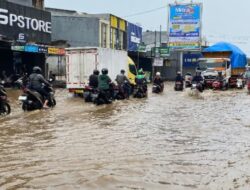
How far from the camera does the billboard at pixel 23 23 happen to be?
26.2 m

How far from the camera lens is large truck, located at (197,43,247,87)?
29.7 metres

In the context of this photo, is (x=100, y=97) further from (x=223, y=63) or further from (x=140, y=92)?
(x=223, y=63)

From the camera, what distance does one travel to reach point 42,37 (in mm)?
30609

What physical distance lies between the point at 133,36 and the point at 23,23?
19.8 meters

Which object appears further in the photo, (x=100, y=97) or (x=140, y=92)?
(x=140, y=92)

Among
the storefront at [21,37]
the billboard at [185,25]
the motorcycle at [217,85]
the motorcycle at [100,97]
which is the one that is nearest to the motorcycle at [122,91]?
the motorcycle at [100,97]

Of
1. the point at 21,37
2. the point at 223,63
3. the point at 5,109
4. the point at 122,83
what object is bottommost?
the point at 5,109

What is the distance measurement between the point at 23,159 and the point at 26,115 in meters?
5.93

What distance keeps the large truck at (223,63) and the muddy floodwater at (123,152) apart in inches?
662

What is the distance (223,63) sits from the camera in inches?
1190

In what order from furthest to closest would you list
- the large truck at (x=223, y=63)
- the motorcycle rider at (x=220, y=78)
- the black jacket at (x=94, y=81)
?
the large truck at (x=223, y=63) < the motorcycle rider at (x=220, y=78) < the black jacket at (x=94, y=81)

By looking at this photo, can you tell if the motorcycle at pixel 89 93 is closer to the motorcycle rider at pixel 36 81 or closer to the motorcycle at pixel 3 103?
the motorcycle rider at pixel 36 81

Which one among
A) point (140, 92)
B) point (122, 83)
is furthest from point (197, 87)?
point (122, 83)

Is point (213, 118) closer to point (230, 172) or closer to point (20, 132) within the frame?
point (20, 132)
